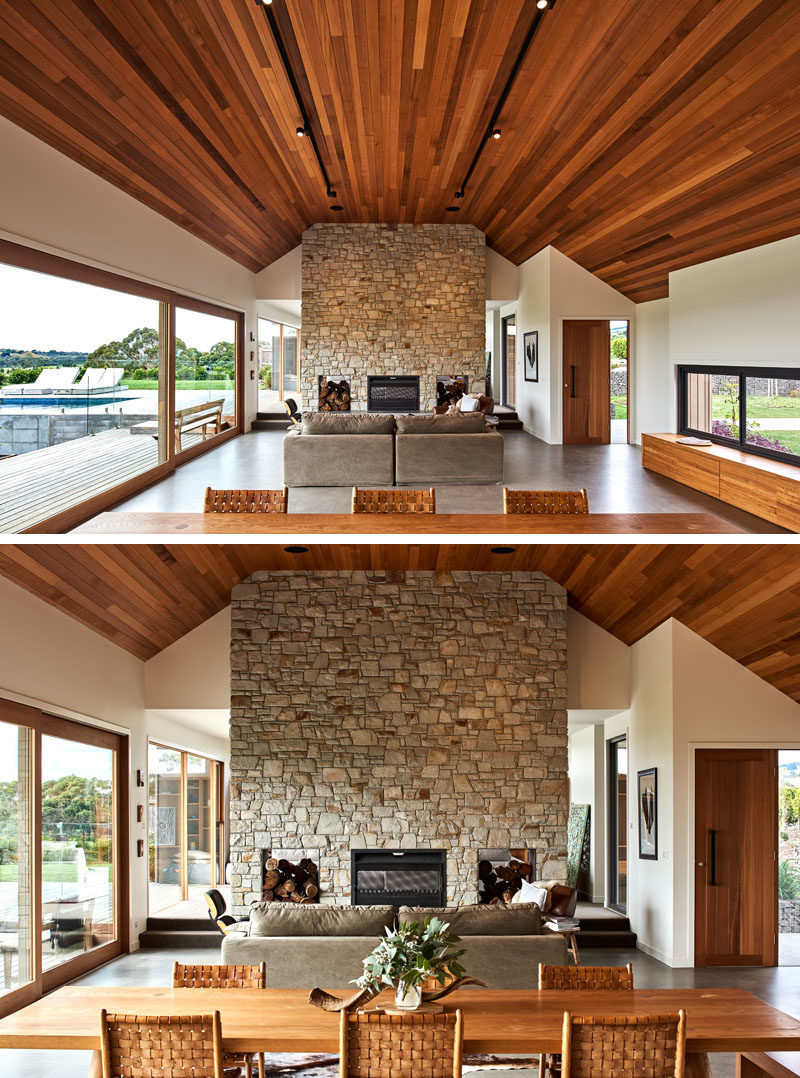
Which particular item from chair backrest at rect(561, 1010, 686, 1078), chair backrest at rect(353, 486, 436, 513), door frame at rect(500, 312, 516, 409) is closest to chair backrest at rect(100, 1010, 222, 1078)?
chair backrest at rect(561, 1010, 686, 1078)

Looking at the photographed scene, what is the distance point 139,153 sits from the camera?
8.24 meters

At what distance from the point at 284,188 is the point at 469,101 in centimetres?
393

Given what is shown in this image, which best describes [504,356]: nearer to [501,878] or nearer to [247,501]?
[501,878]

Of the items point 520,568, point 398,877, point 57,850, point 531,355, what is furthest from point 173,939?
point 531,355

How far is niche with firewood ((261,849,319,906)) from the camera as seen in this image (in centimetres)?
1121

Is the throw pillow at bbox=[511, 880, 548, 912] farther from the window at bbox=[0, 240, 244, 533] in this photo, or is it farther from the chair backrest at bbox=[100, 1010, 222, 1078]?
the chair backrest at bbox=[100, 1010, 222, 1078]

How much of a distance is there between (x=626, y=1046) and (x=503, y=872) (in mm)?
7052

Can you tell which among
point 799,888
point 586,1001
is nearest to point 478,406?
point 799,888

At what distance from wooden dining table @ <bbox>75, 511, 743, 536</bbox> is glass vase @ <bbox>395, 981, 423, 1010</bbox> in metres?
2.18

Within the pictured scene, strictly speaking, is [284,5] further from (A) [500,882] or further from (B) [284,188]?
(A) [500,882]

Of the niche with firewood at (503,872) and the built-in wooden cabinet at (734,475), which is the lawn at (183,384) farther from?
the niche with firewood at (503,872)

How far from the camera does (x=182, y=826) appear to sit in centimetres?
1455

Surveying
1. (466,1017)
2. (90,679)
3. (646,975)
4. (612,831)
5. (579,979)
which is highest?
(90,679)

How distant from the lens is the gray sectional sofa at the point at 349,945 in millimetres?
7105
